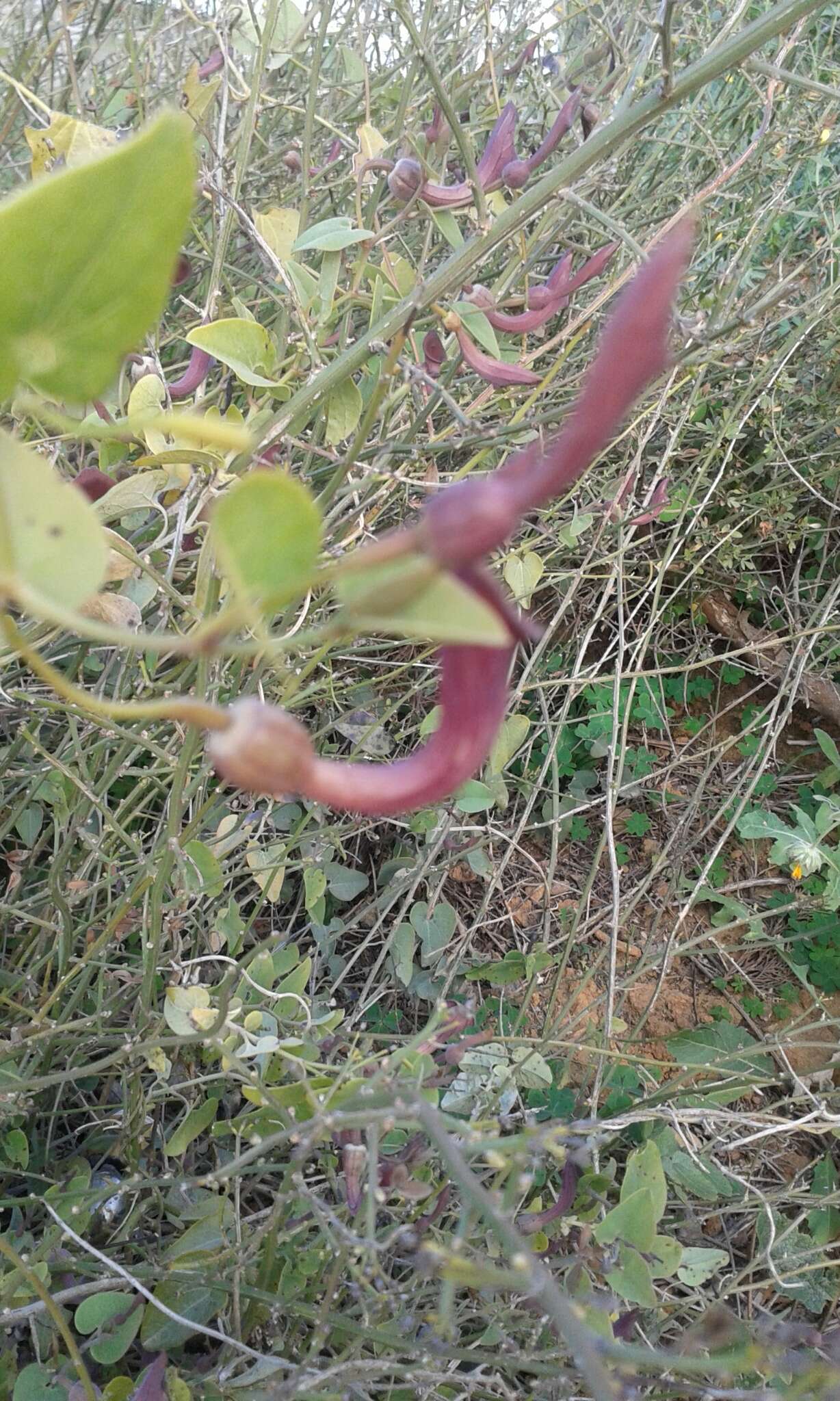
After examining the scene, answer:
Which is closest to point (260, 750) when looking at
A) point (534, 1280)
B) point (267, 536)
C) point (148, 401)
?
point (267, 536)

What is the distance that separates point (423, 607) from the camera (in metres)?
0.15

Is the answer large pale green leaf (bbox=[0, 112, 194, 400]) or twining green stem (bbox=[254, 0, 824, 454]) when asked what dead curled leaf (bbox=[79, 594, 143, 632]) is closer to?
twining green stem (bbox=[254, 0, 824, 454])

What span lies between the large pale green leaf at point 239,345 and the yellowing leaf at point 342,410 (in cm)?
5

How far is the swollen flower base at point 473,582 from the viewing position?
149 millimetres

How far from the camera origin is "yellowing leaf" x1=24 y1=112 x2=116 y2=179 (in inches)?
22.9

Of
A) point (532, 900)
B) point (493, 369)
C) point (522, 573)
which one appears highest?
point (493, 369)

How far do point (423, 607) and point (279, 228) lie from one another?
63cm

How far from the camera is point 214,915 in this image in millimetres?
892

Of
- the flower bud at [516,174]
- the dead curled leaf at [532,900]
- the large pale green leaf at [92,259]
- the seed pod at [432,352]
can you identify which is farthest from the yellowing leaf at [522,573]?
the large pale green leaf at [92,259]

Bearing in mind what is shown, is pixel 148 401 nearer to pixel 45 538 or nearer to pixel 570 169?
pixel 570 169

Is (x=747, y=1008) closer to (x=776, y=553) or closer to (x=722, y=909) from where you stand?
(x=722, y=909)

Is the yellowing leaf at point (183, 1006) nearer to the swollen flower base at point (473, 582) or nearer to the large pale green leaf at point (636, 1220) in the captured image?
the large pale green leaf at point (636, 1220)

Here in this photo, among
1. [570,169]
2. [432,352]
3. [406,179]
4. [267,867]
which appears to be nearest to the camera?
[570,169]

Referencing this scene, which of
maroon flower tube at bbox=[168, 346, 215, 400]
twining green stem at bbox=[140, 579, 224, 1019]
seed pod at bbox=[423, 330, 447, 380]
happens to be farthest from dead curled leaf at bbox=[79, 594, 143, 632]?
seed pod at bbox=[423, 330, 447, 380]
